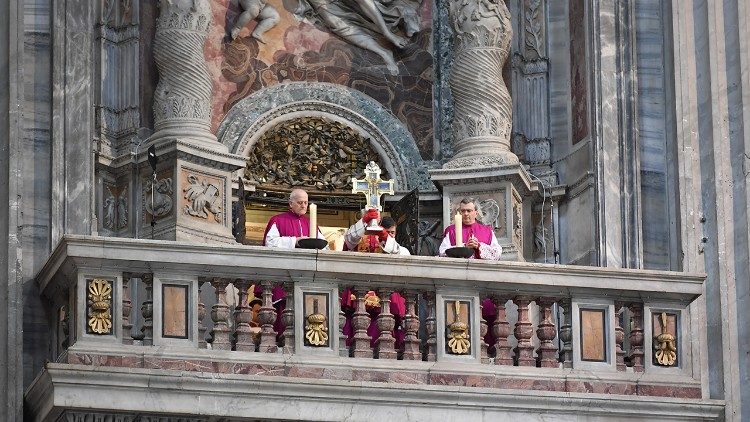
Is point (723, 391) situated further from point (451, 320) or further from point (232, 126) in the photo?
point (232, 126)

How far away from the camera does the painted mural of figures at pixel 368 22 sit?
22125 millimetres

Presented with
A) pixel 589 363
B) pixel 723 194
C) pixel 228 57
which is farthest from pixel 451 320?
pixel 228 57

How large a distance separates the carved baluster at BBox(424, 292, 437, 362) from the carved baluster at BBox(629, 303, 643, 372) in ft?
4.57

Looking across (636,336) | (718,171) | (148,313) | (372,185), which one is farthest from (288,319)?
(718,171)

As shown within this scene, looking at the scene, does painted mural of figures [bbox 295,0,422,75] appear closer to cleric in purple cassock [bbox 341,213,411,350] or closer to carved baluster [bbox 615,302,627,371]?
cleric in purple cassock [bbox 341,213,411,350]

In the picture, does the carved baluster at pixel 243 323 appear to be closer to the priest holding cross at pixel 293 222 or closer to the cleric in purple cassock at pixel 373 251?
the cleric in purple cassock at pixel 373 251

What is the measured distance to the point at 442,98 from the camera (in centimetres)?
2202

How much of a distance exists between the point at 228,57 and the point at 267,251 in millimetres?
3538

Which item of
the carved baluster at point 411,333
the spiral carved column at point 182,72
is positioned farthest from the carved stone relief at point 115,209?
the carved baluster at point 411,333

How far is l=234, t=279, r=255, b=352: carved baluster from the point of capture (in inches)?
728

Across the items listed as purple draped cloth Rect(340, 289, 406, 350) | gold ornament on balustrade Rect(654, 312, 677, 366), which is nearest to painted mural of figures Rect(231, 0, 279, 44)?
purple draped cloth Rect(340, 289, 406, 350)

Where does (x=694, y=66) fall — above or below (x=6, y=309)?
Answer: above

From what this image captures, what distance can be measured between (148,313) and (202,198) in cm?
253

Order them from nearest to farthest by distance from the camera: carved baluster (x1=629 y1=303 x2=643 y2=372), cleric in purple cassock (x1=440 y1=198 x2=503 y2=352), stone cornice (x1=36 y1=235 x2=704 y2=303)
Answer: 1. stone cornice (x1=36 y1=235 x2=704 y2=303)
2. carved baluster (x1=629 y1=303 x2=643 y2=372)
3. cleric in purple cassock (x1=440 y1=198 x2=503 y2=352)
